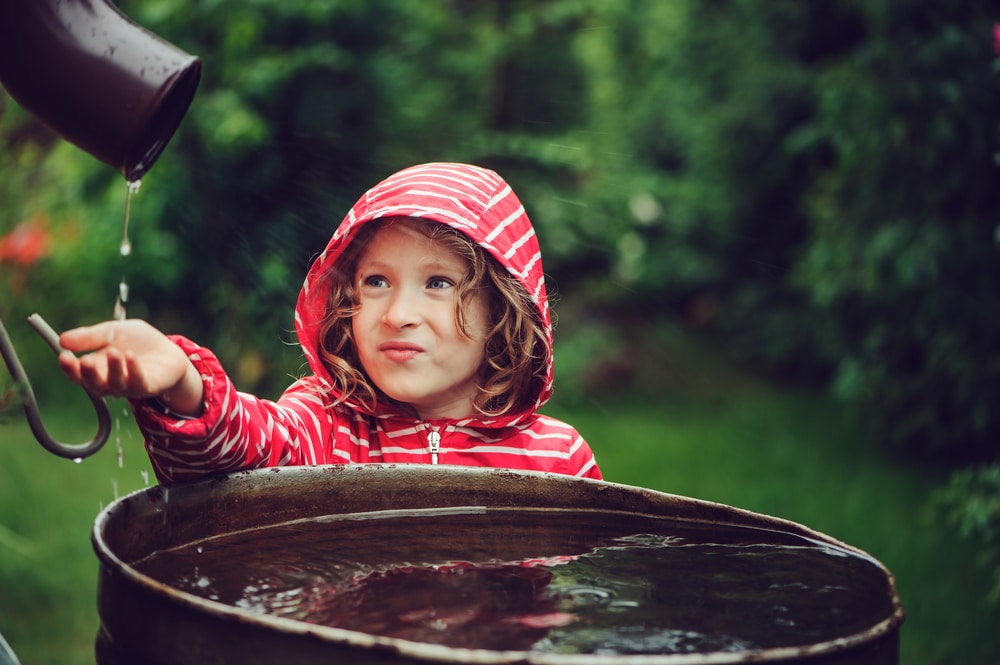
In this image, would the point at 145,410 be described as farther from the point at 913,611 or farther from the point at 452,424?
the point at 913,611

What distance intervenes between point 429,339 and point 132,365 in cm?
66

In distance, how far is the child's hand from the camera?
1.21 m

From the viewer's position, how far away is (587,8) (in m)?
6.53

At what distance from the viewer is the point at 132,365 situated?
126cm

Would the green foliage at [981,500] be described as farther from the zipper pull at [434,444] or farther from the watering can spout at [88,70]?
the watering can spout at [88,70]

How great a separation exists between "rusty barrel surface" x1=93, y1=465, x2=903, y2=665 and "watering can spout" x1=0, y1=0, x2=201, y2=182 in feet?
1.55

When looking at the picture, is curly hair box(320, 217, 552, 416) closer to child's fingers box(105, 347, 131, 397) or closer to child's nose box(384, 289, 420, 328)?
child's nose box(384, 289, 420, 328)

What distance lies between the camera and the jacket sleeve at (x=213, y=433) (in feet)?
4.57

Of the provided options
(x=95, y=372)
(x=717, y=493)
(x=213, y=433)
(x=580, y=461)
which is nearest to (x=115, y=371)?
(x=95, y=372)

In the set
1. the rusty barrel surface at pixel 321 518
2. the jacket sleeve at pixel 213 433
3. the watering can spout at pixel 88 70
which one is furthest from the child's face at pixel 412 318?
the watering can spout at pixel 88 70

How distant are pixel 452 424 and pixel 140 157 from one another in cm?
78

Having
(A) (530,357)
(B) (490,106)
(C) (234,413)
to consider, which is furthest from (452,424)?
(B) (490,106)

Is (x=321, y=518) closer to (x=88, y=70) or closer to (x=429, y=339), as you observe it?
(x=429, y=339)

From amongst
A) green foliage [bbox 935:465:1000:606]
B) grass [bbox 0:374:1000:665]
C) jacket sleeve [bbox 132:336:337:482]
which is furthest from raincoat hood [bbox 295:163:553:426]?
green foliage [bbox 935:465:1000:606]
